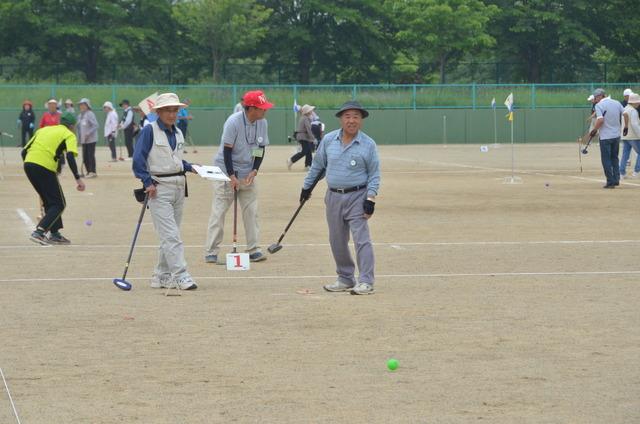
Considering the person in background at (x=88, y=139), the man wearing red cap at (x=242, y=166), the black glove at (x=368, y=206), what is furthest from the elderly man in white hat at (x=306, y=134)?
the black glove at (x=368, y=206)

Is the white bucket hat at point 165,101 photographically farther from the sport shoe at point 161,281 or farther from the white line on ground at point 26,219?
the white line on ground at point 26,219

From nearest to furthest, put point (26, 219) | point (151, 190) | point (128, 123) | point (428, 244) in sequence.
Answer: point (151, 190)
point (428, 244)
point (26, 219)
point (128, 123)

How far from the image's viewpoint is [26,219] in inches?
729

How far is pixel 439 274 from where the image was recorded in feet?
41.0

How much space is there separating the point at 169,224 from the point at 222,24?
53.0m

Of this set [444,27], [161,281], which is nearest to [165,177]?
[161,281]

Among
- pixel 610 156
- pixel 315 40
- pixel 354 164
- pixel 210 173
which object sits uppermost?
pixel 315 40

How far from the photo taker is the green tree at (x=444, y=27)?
64625 mm

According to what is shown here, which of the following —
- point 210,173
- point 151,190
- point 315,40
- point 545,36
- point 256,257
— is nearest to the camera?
point 151,190

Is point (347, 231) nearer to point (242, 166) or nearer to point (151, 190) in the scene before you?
point (151, 190)

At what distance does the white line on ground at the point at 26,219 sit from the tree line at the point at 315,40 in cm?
4423

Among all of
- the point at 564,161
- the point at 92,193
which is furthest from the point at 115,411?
the point at 564,161

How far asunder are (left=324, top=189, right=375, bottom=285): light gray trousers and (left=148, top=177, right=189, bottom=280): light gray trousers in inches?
51.5

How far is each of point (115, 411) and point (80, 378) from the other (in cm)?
90
